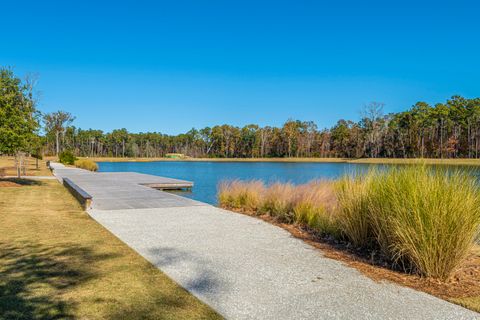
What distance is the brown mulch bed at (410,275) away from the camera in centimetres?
357

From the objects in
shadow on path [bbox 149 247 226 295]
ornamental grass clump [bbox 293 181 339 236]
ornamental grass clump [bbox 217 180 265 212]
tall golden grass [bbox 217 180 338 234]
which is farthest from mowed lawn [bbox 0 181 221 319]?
ornamental grass clump [bbox 217 180 265 212]

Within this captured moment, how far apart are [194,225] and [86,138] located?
326 ft

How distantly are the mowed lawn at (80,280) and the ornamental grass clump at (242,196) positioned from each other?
11.8 ft

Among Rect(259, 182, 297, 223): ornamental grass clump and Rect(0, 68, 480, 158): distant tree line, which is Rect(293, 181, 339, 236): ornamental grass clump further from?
Rect(0, 68, 480, 158): distant tree line

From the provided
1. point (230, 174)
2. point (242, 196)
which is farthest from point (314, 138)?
point (242, 196)

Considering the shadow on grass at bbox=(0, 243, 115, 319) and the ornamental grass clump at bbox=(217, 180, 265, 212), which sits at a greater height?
the ornamental grass clump at bbox=(217, 180, 265, 212)

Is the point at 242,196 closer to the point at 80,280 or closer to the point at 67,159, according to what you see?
the point at 80,280

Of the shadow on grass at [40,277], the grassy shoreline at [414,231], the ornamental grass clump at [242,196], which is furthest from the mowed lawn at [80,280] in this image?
the ornamental grass clump at [242,196]

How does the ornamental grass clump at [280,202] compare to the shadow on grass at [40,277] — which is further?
the ornamental grass clump at [280,202]

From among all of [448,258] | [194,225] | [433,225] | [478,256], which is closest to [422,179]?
[433,225]

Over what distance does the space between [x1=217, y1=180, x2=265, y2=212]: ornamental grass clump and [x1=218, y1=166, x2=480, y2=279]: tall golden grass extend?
3067mm

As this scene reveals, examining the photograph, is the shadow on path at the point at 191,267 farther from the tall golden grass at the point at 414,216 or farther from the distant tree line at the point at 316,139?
the distant tree line at the point at 316,139

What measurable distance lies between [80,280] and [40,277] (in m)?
0.44

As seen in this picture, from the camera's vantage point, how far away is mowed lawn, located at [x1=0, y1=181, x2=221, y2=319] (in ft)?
9.86
